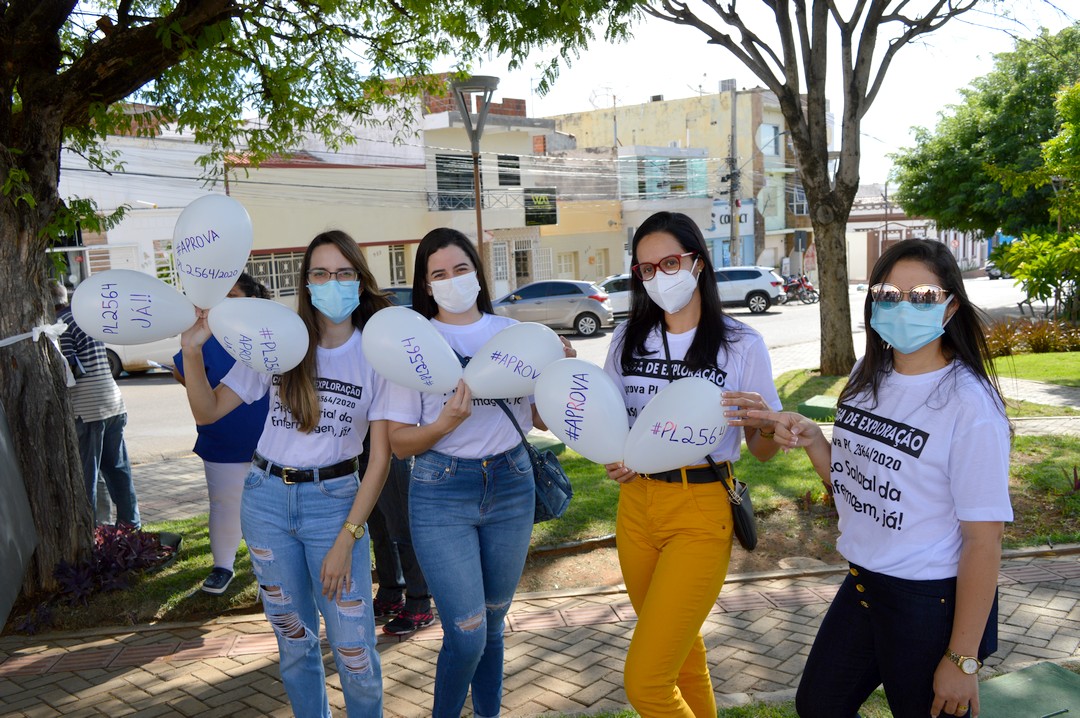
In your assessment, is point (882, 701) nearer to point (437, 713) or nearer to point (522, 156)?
point (437, 713)

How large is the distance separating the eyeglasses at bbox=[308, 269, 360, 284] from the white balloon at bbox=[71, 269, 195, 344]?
0.53 metres

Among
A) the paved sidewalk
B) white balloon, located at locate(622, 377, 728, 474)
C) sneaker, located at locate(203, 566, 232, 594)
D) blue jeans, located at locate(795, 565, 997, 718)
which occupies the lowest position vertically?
the paved sidewalk

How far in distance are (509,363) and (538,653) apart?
175 cm

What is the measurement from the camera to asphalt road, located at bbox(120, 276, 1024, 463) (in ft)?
35.3

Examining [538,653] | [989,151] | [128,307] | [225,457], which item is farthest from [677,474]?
[989,151]

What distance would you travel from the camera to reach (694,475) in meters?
2.68

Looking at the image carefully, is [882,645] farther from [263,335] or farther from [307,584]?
[263,335]

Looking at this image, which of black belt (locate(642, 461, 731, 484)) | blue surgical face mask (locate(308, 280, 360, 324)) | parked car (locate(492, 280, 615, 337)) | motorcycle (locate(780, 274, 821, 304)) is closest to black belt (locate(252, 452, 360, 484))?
blue surgical face mask (locate(308, 280, 360, 324))

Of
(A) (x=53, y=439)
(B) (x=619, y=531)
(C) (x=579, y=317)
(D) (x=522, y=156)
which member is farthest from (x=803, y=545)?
(D) (x=522, y=156)

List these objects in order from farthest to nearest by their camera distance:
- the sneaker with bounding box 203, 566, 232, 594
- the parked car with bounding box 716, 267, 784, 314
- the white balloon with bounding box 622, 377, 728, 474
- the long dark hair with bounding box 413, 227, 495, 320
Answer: the parked car with bounding box 716, 267, 784, 314 < the sneaker with bounding box 203, 566, 232, 594 < the long dark hair with bounding box 413, 227, 495, 320 < the white balloon with bounding box 622, 377, 728, 474

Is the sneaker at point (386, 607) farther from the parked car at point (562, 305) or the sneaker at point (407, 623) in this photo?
the parked car at point (562, 305)

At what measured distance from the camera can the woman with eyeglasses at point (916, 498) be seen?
6.98 ft

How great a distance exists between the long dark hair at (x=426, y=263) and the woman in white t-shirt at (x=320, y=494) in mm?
217

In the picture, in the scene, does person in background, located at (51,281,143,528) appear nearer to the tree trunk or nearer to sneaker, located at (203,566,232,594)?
the tree trunk
